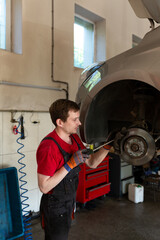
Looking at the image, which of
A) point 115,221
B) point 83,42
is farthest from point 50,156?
point 83,42

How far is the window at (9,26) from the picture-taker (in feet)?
8.51

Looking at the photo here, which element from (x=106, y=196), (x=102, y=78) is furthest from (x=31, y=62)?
(x=106, y=196)

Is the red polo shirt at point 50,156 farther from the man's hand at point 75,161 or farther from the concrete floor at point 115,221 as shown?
the concrete floor at point 115,221

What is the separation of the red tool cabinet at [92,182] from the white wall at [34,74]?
611mm

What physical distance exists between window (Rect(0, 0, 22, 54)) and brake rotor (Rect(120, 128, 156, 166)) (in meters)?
1.88

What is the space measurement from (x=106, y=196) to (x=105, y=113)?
7.77ft

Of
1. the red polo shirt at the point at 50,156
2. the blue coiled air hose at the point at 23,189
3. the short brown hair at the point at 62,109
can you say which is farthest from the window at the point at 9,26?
the red polo shirt at the point at 50,156

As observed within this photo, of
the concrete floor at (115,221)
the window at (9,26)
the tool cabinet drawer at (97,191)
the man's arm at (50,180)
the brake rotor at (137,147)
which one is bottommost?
the concrete floor at (115,221)

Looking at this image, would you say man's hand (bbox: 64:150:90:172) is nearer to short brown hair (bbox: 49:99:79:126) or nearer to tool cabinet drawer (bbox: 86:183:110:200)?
short brown hair (bbox: 49:99:79:126)

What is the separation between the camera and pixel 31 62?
2.66m

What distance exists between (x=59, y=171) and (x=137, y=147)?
462mm

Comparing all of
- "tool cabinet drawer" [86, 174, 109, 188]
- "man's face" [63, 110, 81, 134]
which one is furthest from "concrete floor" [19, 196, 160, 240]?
"man's face" [63, 110, 81, 134]

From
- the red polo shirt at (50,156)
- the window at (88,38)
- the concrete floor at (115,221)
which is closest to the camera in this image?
the red polo shirt at (50,156)

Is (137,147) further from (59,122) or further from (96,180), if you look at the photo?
(96,180)
